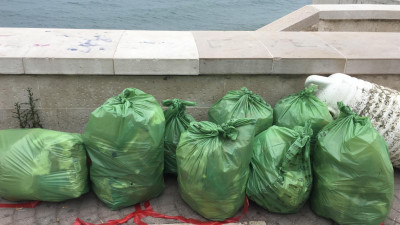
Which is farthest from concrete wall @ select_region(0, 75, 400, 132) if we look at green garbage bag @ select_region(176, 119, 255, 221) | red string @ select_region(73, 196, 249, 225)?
red string @ select_region(73, 196, 249, 225)

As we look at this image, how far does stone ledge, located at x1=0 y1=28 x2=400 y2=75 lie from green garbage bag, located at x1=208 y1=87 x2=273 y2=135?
0.92ft

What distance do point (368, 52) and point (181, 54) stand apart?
6.11ft

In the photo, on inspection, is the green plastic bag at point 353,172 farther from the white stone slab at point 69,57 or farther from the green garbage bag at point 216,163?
the white stone slab at point 69,57

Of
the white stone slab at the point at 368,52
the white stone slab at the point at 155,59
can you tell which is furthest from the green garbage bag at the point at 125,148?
the white stone slab at the point at 368,52

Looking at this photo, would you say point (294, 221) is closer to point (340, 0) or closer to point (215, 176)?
point (215, 176)

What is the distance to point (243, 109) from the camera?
303 cm

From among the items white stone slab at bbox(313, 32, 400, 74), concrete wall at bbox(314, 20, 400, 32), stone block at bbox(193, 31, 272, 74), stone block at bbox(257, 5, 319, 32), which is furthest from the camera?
concrete wall at bbox(314, 20, 400, 32)

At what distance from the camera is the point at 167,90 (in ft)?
11.0

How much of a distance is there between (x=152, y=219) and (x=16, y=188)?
1041 millimetres

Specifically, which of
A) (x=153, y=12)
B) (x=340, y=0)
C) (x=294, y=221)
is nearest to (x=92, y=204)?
(x=294, y=221)

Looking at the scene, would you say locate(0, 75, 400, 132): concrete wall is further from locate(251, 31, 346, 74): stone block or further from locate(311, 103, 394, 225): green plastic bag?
locate(311, 103, 394, 225): green plastic bag

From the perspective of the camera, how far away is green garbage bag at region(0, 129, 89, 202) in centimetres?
261

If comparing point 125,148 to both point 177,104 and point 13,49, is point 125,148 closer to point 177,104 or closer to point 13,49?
point 177,104

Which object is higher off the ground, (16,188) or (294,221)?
(16,188)
